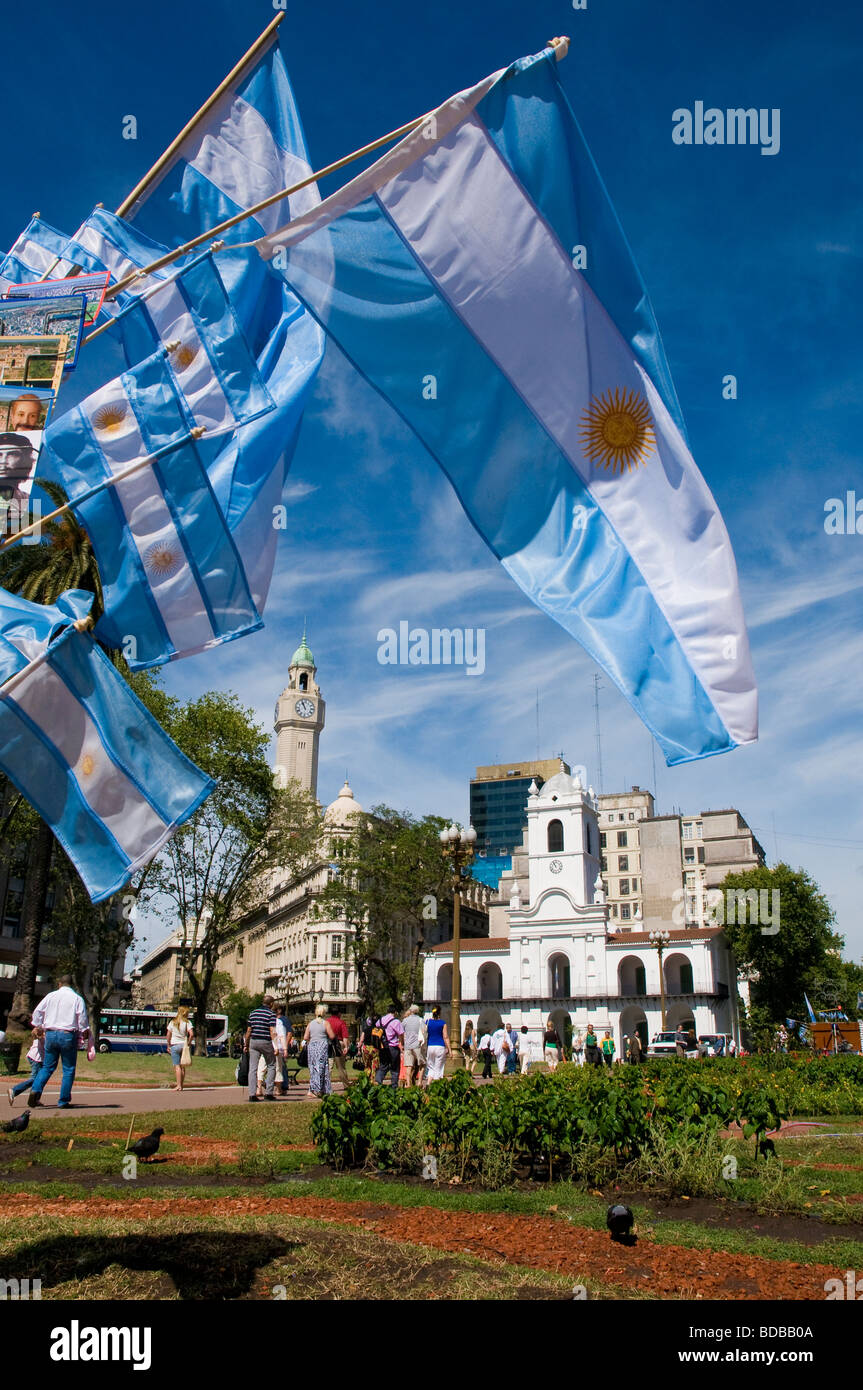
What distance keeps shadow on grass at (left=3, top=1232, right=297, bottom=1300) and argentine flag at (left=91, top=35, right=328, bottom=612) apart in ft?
12.2

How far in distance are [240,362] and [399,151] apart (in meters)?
1.59

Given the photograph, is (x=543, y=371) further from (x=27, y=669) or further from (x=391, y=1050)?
(x=391, y=1050)

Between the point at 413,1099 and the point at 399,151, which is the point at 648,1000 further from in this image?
the point at 399,151

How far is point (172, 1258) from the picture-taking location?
5.25 metres

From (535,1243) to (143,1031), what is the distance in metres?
64.8

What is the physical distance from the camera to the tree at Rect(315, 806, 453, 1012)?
166ft

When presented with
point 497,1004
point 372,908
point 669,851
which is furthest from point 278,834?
point 669,851

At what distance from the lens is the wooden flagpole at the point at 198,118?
19.9ft

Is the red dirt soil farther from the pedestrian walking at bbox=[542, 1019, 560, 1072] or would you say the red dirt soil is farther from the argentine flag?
the pedestrian walking at bbox=[542, 1019, 560, 1072]

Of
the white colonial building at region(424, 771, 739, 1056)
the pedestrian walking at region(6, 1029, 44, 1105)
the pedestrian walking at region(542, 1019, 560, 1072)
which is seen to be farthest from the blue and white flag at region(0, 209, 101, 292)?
the white colonial building at region(424, 771, 739, 1056)

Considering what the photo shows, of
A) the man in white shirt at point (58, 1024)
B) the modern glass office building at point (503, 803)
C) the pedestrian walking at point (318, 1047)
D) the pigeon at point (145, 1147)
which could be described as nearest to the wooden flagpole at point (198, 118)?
the pigeon at point (145, 1147)

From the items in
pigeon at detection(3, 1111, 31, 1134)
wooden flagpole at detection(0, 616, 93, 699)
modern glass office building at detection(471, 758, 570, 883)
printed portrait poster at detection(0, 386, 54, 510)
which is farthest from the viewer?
modern glass office building at detection(471, 758, 570, 883)

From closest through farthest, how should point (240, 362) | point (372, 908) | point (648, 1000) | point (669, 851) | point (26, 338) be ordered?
point (26, 338) → point (240, 362) → point (372, 908) → point (648, 1000) → point (669, 851)
